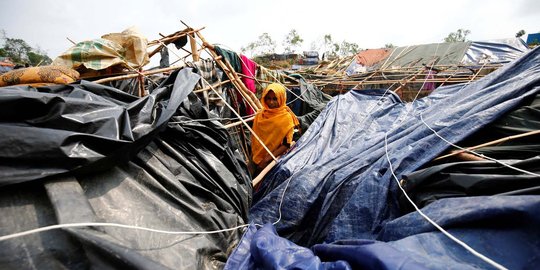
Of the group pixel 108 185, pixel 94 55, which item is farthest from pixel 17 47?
pixel 108 185

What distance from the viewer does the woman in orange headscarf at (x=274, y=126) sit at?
314cm

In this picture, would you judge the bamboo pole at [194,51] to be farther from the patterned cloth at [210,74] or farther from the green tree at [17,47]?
the green tree at [17,47]

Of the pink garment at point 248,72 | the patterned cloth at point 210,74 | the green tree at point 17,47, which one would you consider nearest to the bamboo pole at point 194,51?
the patterned cloth at point 210,74

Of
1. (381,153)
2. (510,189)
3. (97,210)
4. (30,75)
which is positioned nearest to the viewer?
(97,210)

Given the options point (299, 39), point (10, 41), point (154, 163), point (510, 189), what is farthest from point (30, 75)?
point (10, 41)

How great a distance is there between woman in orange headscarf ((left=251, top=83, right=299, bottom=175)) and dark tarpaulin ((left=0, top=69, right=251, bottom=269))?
4.69ft

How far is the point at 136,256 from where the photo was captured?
89 centimetres

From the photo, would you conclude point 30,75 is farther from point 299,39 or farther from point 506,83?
point 299,39

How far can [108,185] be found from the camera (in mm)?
1198

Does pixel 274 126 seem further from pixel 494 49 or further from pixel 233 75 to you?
pixel 494 49

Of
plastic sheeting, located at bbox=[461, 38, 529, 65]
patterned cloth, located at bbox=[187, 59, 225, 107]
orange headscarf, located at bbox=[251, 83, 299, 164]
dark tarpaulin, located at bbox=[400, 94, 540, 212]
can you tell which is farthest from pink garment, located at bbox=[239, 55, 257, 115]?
plastic sheeting, located at bbox=[461, 38, 529, 65]

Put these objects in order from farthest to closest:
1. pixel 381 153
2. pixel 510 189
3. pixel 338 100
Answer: pixel 338 100, pixel 381 153, pixel 510 189

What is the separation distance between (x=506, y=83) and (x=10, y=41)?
146 feet

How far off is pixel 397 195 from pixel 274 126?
5.98 feet
